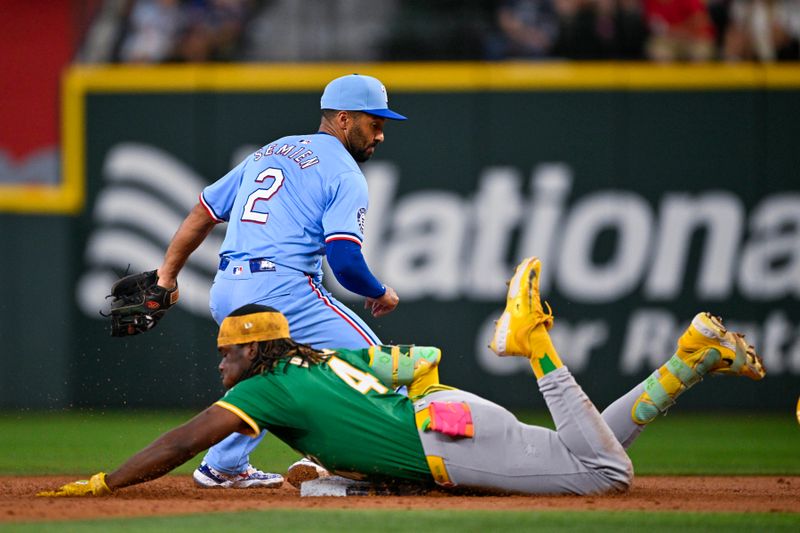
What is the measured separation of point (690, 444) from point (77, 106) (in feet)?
20.7

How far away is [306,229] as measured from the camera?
20.7 feet

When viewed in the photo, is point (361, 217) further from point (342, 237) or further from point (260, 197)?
point (260, 197)

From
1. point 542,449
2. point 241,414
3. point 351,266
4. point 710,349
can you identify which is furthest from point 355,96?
point 710,349

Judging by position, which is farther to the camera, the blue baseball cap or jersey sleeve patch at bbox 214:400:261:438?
the blue baseball cap

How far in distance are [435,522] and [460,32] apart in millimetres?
7685

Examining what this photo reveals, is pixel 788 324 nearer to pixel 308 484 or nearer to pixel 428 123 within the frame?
pixel 428 123

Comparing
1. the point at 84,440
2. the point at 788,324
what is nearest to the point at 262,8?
the point at 84,440

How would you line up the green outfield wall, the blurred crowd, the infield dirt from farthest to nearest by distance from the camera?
the blurred crowd
the green outfield wall
the infield dirt

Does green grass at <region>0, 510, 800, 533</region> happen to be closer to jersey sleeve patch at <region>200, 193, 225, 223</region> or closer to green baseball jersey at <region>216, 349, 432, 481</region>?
green baseball jersey at <region>216, 349, 432, 481</region>

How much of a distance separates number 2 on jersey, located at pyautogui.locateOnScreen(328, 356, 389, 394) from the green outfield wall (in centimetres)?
599

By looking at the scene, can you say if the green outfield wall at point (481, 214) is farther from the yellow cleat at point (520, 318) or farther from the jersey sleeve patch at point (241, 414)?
the jersey sleeve patch at point (241, 414)

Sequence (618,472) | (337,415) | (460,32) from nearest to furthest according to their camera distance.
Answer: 1. (337,415)
2. (618,472)
3. (460,32)

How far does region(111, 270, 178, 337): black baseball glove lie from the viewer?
6.59m

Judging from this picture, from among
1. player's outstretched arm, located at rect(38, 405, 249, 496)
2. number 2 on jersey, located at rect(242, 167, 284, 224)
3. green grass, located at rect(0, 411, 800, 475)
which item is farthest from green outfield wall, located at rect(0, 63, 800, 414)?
player's outstretched arm, located at rect(38, 405, 249, 496)
